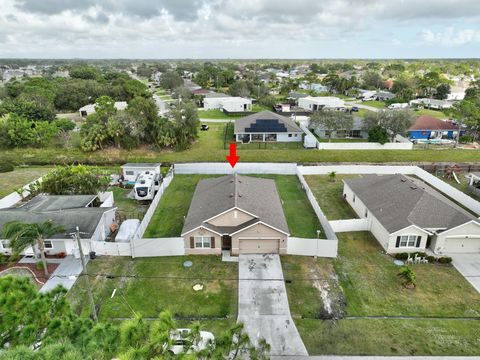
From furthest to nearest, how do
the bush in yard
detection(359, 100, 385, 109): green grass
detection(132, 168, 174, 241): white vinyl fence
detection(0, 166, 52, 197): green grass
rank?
detection(359, 100, 385, 109): green grass → detection(0, 166, 52, 197): green grass → detection(132, 168, 174, 241): white vinyl fence → the bush in yard

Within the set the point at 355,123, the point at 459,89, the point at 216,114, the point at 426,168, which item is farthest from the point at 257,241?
the point at 459,89

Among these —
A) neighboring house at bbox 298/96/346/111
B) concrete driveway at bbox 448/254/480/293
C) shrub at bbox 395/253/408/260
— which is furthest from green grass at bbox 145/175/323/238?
neighboring house at bbox 298/96/346/111

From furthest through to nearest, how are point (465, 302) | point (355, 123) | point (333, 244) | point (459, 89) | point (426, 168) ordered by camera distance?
point (459, 89) → point (355, 123) → point (426, 168) → point (333, 244) → point (465, 302)

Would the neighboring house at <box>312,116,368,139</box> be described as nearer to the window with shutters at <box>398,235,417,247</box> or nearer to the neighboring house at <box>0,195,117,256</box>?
the window with shutters at <box>398,235,417,247</box>

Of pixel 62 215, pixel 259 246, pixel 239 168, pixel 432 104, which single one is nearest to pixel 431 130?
pixel 432 104

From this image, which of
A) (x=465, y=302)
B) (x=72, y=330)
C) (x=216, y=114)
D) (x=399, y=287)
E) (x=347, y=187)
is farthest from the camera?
(x=216, y=114)

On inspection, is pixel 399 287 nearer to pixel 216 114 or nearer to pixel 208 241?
pixel 208 241

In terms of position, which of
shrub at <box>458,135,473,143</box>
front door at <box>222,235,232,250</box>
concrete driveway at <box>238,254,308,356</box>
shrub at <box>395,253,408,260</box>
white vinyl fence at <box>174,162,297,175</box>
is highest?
shrub at <box>458,135,473,143</box>
